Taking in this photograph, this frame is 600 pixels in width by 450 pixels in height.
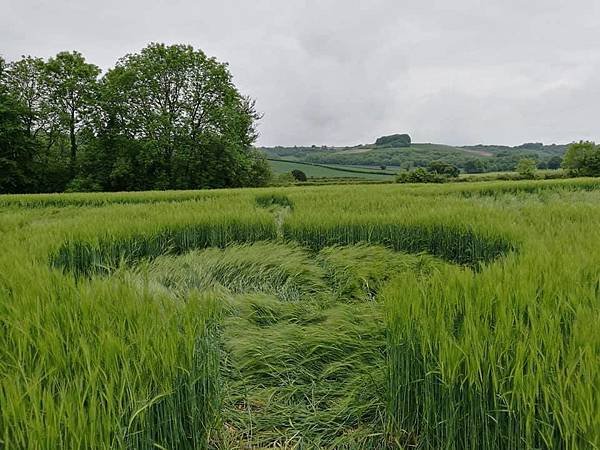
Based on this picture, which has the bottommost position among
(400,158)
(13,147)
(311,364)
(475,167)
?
(311,364)

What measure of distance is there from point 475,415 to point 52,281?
2127 mm

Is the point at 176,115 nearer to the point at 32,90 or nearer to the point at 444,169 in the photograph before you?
the point at 32,90

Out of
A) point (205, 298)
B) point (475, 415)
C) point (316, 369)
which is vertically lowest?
point (316, 369)

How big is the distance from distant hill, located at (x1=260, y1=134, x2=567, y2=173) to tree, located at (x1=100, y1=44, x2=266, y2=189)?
1231 cm

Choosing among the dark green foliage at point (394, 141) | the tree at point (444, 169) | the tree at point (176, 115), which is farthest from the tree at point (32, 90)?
the dark green foliage at point (394, 141)

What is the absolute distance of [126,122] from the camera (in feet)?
79.0

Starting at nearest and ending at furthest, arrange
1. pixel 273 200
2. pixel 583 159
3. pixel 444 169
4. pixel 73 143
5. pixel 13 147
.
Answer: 1. pixel 273 200
2. pixel 13 147
3. pixel 73 143
4. pixel 583 159
5. pixel 444 169

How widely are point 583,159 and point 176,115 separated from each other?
4227cm

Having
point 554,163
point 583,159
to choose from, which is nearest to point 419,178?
point 583,159

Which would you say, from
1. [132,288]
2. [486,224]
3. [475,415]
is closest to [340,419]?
[475,415]

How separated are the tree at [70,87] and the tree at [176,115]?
1.29 metres

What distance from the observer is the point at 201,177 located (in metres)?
24.6

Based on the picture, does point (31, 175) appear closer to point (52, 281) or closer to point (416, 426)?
point (52, 281)

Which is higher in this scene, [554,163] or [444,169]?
[554,163]
